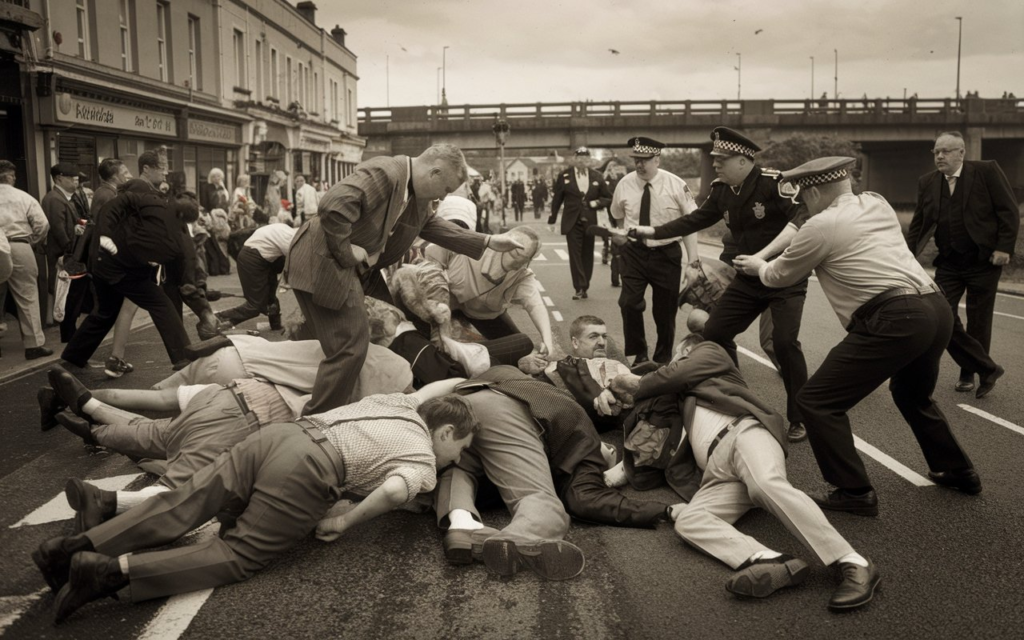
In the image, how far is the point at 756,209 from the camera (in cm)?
740

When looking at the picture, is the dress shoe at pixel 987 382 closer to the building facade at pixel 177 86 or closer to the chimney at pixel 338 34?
the building facade at pixel 177 86

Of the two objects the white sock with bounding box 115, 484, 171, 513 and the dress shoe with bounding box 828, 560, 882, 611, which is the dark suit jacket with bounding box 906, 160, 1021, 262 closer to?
the dress shoe with bounding box 828, 560, 882, 611

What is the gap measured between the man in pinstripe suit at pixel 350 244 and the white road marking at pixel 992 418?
4277mm

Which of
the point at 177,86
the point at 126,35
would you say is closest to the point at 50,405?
the point at 126,35

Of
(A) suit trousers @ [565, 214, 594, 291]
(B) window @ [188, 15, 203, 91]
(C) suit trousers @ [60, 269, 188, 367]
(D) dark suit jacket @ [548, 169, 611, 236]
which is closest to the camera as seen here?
(C) suit trousers @ [60, 269, 188, 367]

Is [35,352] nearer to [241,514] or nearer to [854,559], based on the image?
[241,514]

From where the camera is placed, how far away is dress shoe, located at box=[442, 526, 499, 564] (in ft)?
14.6

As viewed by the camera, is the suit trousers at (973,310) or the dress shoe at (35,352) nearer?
the suit trousers at (973,310)

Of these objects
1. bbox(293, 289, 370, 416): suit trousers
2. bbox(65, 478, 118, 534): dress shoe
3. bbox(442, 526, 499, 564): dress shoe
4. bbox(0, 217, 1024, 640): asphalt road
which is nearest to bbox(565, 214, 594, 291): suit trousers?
bbox(0, 217, 1024, 640): asphalt road

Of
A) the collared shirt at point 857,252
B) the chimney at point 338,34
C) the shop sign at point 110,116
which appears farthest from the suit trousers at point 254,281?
the chimney at point 338,34

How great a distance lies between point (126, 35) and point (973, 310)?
19.1 meters

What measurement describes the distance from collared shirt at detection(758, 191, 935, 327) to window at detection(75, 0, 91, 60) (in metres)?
17.7

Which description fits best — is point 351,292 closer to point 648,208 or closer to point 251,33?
point 648,208

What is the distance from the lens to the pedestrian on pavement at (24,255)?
31.8ft
